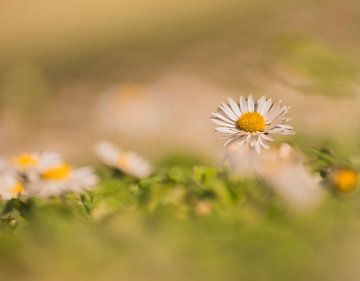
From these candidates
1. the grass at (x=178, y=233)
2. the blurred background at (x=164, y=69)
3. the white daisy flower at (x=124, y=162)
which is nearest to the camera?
the grass at (x=178, y=233)

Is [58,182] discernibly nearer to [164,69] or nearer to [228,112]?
[228,112]

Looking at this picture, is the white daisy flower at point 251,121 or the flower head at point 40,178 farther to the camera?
the flower head at point 40,178

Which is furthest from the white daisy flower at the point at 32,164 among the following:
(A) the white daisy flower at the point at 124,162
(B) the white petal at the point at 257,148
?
(B) the white petal at the point at 257,148

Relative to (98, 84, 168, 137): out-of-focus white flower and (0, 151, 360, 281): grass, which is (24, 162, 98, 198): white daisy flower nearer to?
(0, 151, 360, 281): grass

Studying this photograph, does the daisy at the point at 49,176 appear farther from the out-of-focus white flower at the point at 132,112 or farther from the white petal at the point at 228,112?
the out-of-focus white flower at the point at 132,112

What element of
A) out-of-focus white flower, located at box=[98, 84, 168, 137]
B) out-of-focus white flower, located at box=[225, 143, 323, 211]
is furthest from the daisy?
out-of-focus white flower, located at box=[98, 84, 168, 137]

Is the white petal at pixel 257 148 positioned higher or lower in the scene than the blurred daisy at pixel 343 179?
lower

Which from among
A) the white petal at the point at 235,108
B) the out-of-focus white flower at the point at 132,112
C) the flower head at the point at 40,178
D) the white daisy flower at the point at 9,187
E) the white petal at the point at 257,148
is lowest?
the white daisy flower at the point at 9,187
